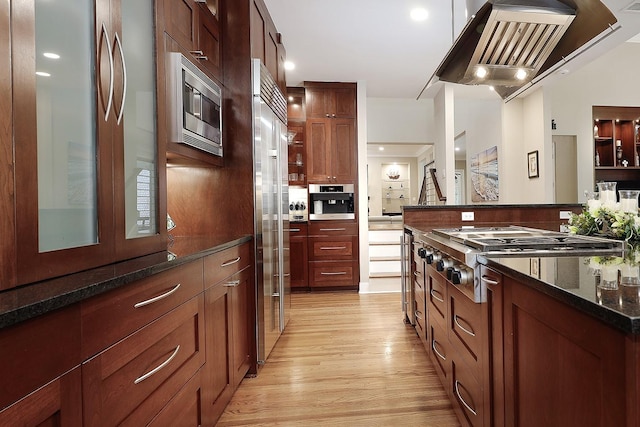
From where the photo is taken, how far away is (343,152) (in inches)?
168

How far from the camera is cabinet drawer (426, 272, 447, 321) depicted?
1.75m

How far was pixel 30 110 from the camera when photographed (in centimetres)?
76

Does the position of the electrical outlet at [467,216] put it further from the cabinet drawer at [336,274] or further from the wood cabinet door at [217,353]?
the wood cabinet door at [217,353]

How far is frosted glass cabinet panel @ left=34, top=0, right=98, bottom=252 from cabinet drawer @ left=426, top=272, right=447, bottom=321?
161 cm

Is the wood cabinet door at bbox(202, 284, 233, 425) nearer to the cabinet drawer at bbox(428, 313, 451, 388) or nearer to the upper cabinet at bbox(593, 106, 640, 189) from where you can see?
the cabinet drawer at bbox(428, 313, 451, 388)

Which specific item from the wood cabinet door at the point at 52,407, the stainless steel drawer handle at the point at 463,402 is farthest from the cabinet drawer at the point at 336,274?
the wood cabinet door at the point at 52,407

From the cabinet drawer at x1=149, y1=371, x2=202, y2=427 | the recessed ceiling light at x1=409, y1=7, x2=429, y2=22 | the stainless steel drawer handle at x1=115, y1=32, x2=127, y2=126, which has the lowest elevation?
the cabinet drawer at x1=149, y1=371, x2=202, y2=427

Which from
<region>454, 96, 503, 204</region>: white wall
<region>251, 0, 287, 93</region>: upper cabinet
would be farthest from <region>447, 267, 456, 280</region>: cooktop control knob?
<region>454, 96, 503, 204</region>: white wall

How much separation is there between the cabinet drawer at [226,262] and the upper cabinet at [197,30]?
1068 millimetres

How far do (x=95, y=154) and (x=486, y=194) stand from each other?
6.04 meters

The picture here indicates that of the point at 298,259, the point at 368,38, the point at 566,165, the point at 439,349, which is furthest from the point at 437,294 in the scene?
the point at 566,165

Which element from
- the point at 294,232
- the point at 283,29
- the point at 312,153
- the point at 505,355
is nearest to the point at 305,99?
the point at 312,153

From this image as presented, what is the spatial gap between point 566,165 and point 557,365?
558 cm

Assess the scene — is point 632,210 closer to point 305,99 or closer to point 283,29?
point 283,29
